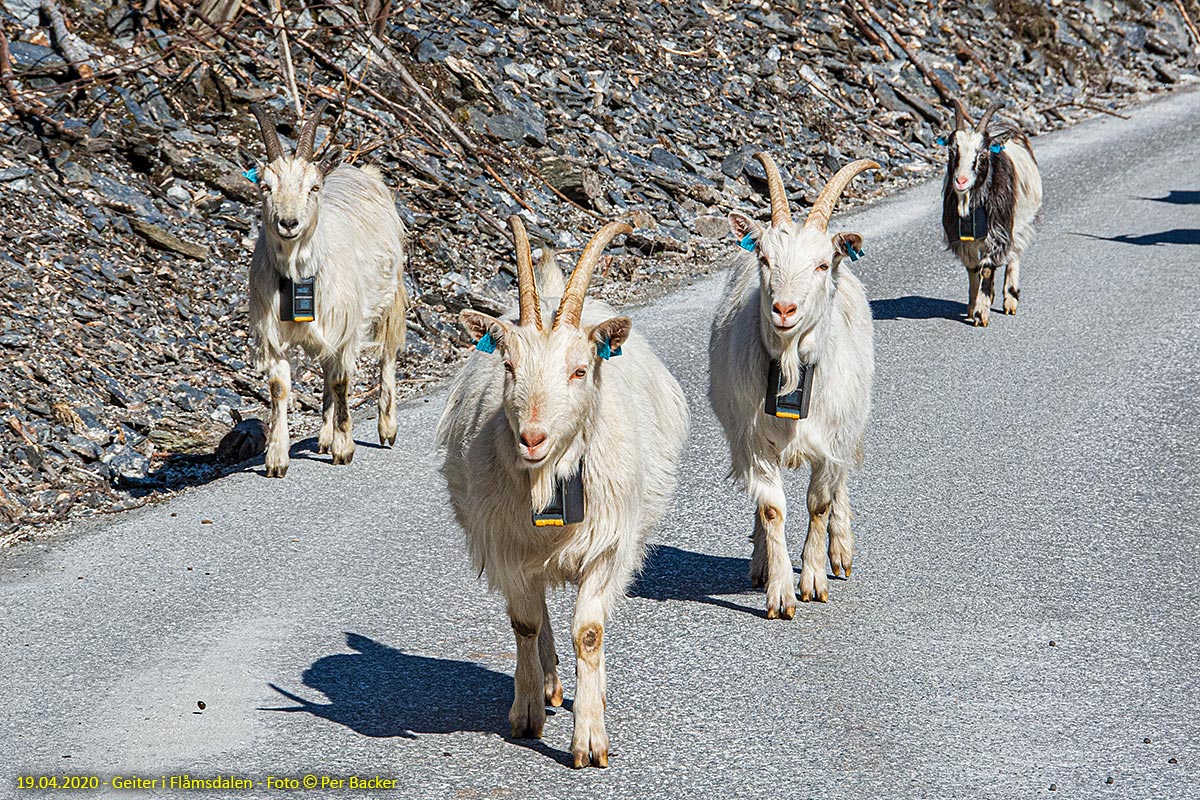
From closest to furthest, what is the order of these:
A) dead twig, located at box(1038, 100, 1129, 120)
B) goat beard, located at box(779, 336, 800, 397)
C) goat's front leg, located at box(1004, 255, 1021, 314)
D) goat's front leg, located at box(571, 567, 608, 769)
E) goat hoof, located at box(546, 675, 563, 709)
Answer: goat's front leg, located at box(571, 567, 608, 769)
goat hoof, located at box(546, 675, 563, 709)
goat beard, located at box(779, 336, 800, 397)
goat's front leg, located at box(1004, 255, 1021, 314)
dead twig, located at box(1038, 100, 1129, 120)

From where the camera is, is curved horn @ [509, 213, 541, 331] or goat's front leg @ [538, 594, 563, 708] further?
goat's front leg @ [538, 594, 563, 708]

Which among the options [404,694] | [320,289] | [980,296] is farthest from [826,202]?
[980,296]

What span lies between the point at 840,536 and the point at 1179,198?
39.4ft

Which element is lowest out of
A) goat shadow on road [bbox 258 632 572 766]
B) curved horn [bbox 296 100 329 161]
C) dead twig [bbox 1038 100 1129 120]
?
goat shadow on road [bbox 258 632 572 766]

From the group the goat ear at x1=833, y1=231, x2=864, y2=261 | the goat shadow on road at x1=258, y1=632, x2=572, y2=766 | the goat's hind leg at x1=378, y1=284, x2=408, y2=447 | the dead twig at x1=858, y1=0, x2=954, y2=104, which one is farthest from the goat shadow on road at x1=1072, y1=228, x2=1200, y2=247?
the goat shadow on road at x1=258, y1=632, x2=572, y2=766

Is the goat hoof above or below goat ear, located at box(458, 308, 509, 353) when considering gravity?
below

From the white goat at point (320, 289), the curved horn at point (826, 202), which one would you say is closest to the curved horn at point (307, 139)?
the white goat at point (320, 289)

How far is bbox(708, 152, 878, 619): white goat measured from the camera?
6605 mm

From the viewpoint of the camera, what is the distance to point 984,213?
1288 cm

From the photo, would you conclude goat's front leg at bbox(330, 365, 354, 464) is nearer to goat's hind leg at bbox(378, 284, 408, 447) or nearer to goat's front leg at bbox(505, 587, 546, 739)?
goat's hind leg at bbox(378, 284, 408, 447)

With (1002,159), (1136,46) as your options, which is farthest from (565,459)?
(1136,46)

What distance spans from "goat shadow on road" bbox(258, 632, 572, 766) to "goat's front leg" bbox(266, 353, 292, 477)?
2.87 metres

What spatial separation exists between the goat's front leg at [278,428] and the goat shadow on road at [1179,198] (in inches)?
479

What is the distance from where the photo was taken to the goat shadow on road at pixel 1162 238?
1549 cm
